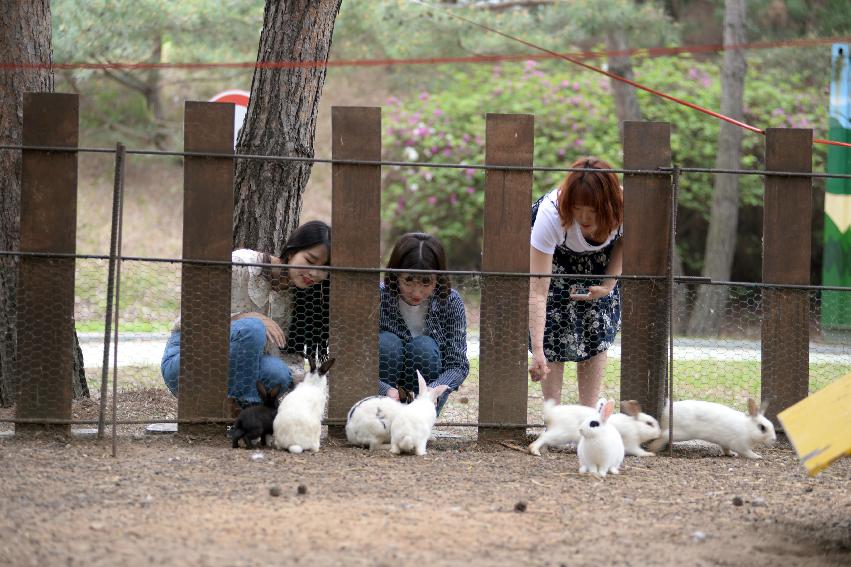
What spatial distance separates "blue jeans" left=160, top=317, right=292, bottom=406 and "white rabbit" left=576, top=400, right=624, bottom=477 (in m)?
1.31

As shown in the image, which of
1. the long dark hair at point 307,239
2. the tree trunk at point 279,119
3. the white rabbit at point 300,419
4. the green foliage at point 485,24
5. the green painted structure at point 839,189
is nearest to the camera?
the white rabbit at point 300,419

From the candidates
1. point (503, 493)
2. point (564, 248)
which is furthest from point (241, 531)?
point (564, 248)

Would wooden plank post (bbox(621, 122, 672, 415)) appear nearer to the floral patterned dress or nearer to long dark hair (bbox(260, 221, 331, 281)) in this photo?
the floral patterned dress

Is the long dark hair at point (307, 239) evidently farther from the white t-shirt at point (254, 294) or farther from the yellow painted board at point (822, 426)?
the yellow painted board at point (822, 426)

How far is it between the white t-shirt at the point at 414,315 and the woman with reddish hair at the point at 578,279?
1.55ft

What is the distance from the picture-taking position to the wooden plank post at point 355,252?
4492 millimetres

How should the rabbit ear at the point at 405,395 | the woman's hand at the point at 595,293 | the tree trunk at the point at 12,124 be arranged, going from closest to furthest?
1. the rabbit ear at the point at 405,395
2. the woman's hand at the point at 595,293
3. the tree trunk at the point at 12,124

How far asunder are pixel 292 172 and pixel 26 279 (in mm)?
1325

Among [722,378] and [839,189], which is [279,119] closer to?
[722,378]

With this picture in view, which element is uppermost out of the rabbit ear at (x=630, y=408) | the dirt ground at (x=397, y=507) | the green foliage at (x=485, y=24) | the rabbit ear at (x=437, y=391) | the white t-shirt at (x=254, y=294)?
the green foliage at (x=485, y=24)

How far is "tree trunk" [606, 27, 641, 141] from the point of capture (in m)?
12.8

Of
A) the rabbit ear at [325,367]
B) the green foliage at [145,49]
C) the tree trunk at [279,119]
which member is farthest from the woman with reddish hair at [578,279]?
the green foliage at [145,49]

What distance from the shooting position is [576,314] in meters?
4.74

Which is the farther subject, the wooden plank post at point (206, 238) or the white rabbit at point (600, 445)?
the wooden plank post at point (206, 238)
